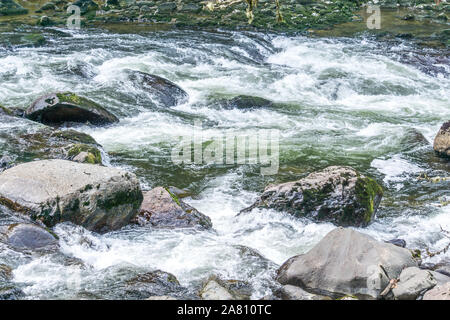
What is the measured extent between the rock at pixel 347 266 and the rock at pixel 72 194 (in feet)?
6.79

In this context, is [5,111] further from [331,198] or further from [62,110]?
[331,198]

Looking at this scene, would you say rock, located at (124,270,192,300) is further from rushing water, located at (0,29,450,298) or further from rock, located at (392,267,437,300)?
rock, located at (392,267,437,300)

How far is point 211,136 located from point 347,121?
3024 mm

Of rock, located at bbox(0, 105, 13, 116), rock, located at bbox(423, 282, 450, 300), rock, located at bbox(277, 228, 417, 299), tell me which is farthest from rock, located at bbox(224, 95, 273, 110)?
rock, located at bbox(423, 282, 450, 300)

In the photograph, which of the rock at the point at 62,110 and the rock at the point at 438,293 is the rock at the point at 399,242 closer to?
the rock at the point at 438,293

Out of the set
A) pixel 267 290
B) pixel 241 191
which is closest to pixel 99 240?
pixel 267 290

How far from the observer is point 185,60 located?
1483 centimetres

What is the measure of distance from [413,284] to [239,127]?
248 inches

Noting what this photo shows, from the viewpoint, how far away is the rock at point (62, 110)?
381 inches

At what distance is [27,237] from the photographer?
5.52 m

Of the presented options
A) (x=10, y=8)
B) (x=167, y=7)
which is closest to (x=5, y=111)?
(x=10, y=8)

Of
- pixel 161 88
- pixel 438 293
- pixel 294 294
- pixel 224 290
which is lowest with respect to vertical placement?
pixel 294 294

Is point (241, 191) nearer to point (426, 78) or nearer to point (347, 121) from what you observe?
point (347, 121)

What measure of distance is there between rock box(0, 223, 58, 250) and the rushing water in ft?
0.51
